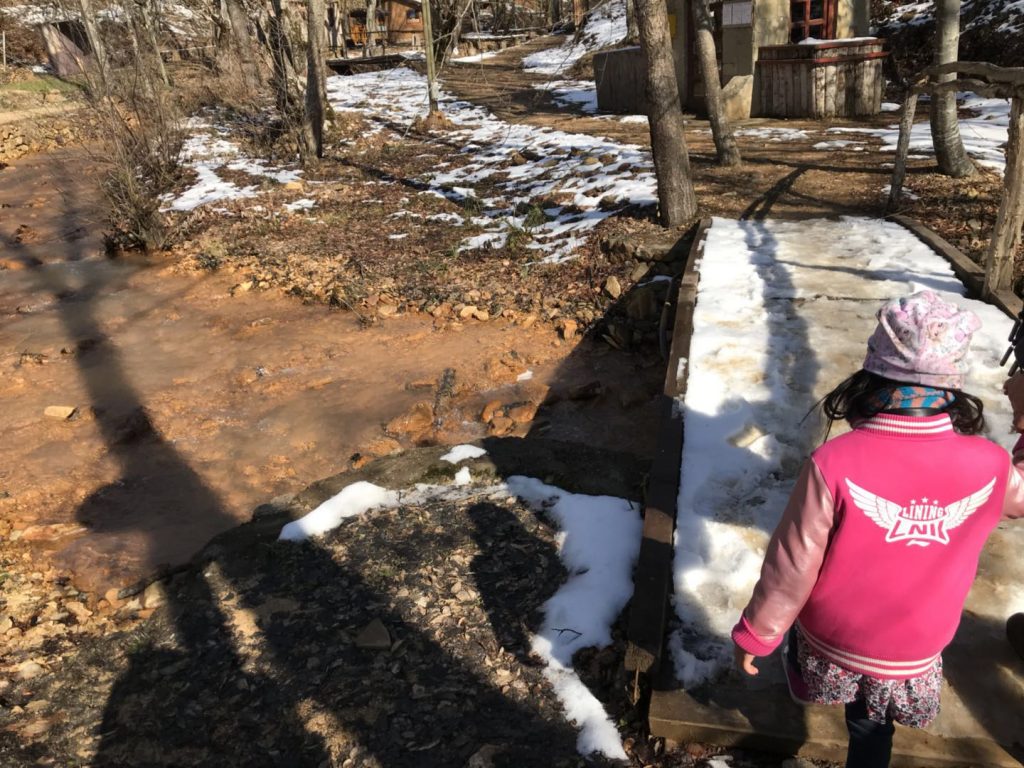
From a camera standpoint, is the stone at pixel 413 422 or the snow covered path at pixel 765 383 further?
the stone at pixel 413 422

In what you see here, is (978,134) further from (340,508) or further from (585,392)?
(340,508)

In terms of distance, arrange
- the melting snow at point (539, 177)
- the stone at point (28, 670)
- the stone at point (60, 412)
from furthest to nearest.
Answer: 1. the melting snow at point (539, 177)
2. the stone at point (60, 412)
3. the stone at point (28, 670)

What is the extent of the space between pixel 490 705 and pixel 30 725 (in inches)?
77.2

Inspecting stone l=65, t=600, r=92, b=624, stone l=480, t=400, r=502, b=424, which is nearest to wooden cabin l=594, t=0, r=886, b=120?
stone l=480, t=400, r=502, b=424

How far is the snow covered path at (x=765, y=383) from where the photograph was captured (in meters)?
3.03

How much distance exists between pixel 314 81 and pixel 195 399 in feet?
31.5

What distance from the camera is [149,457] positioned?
6.04 metres

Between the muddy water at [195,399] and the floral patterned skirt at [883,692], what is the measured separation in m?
3.64

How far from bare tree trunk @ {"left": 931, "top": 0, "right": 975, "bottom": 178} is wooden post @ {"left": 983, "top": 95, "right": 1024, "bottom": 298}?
12.9ft

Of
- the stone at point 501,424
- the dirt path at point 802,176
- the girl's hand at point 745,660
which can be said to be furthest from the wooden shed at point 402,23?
the girl's hand at point 745,660

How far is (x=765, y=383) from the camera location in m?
4.47

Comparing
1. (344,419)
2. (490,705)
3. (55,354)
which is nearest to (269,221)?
(55,354)

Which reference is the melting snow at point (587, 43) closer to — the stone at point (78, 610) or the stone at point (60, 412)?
the stone at point (60, 412)

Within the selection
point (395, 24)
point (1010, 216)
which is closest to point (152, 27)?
point (1010, 216)
